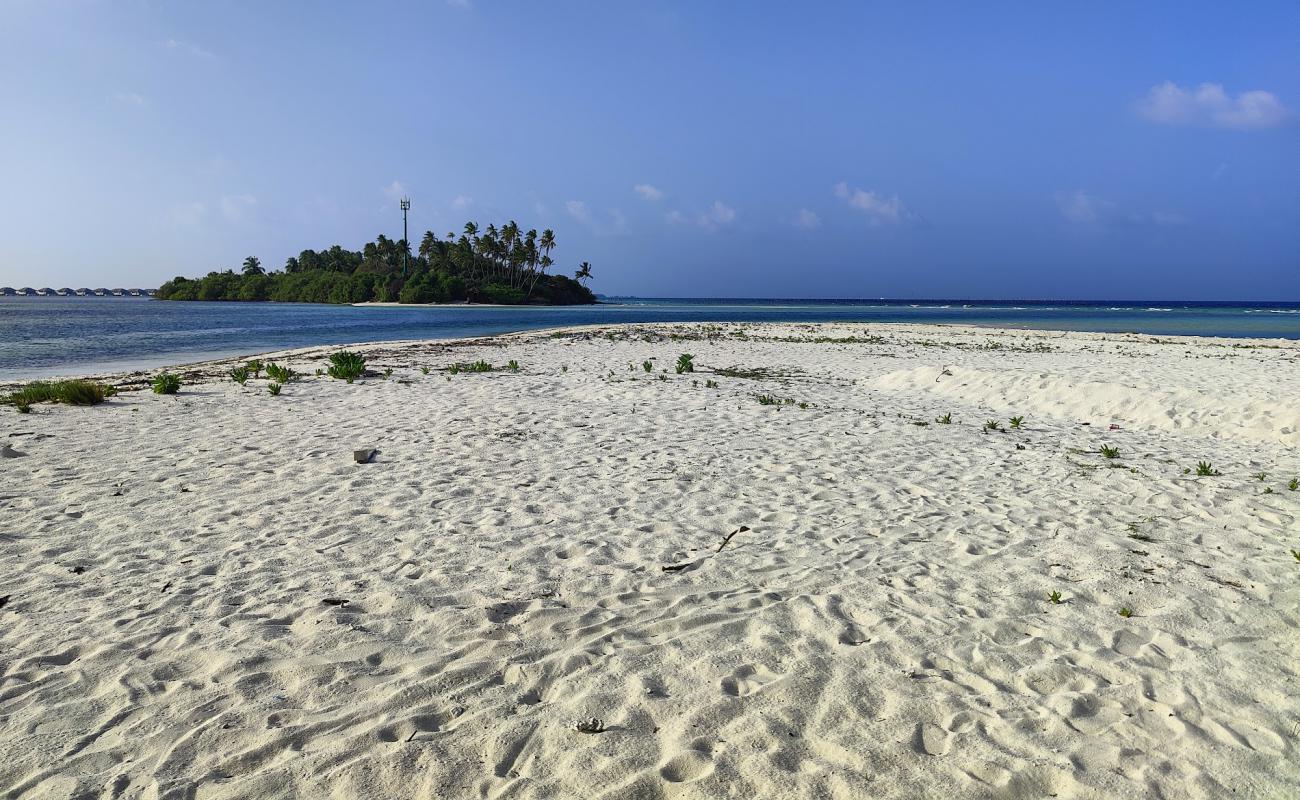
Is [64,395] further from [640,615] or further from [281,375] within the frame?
[640,615]

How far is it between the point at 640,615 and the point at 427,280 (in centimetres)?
9971

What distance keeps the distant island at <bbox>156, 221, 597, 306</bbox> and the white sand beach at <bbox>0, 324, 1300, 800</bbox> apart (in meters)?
93.4

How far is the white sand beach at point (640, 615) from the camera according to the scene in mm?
3029

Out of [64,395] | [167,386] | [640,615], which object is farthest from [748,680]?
[167,386]

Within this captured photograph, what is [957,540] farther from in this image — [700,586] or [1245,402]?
[1245,402]

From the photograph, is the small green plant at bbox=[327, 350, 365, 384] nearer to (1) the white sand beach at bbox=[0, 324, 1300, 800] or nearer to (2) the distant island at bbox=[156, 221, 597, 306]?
(1) the white sand beach at bbox=[0, 324, 1300, 800]

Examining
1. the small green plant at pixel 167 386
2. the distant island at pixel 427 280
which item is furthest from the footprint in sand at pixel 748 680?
the distant island at pixel 427 280

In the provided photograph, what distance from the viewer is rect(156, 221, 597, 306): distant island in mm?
100125

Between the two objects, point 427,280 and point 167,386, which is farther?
point 427,280

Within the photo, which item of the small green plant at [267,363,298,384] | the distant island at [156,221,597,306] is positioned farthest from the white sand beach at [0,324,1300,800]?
the distant island at [156,221,597,306]

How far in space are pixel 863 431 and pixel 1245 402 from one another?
679 cm

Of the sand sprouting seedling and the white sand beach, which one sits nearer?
the white sand beach

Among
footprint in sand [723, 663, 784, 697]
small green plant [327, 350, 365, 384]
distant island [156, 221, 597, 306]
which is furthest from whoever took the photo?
distant island [156, 221, 597, 306]

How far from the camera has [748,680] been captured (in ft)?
12.1
